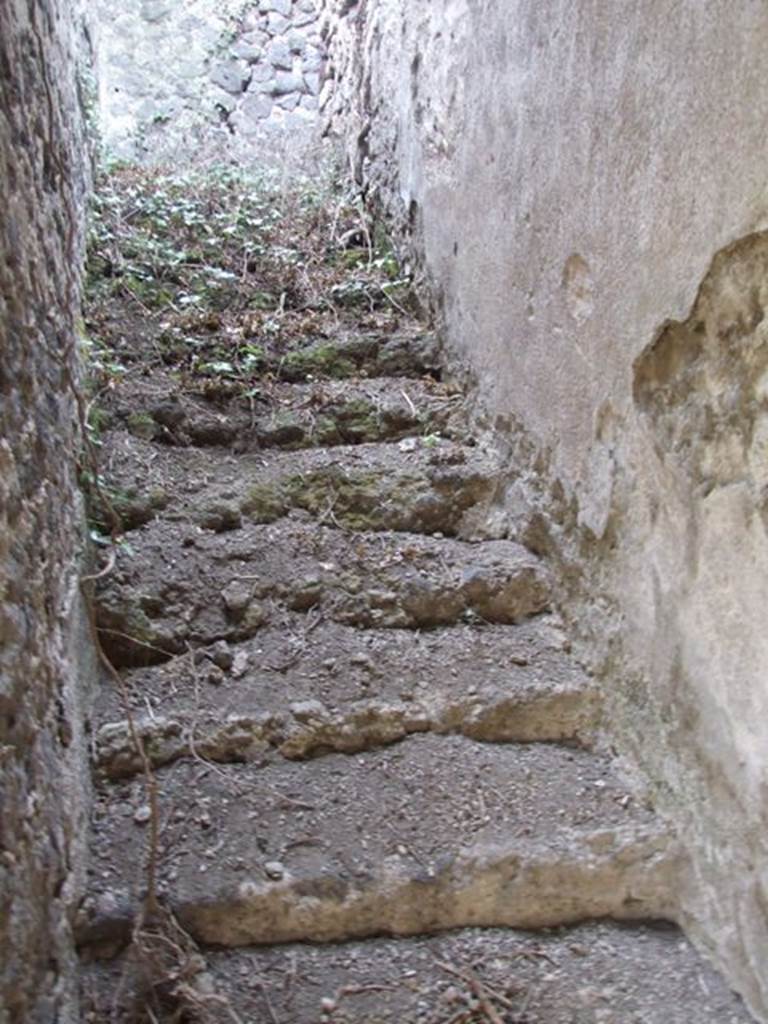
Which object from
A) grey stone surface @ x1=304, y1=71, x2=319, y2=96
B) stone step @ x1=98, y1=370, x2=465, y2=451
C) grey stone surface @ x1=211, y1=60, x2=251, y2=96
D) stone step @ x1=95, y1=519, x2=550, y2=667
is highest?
grey stone surface @ x1=211, y1=60, x2=251, y2=96

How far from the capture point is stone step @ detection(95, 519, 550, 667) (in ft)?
6.17

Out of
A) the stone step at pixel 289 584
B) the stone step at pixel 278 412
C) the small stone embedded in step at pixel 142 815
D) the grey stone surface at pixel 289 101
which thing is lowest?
the small stone embedded in step at pixel 142 815

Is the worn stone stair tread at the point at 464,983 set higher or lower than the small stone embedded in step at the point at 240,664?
lower

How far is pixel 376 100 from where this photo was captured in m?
3.76

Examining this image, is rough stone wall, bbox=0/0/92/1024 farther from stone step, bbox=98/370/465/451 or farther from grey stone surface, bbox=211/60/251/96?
grey stone surface, bbox=211/60/251/96

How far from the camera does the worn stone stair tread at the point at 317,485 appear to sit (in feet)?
7.22

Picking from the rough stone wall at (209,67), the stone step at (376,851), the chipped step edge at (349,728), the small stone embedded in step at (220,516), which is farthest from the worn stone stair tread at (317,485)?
the rough stone wall at (209,67)

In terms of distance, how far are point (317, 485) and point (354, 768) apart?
83 centimetres

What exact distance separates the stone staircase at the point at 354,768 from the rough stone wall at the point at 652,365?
0.40 feet

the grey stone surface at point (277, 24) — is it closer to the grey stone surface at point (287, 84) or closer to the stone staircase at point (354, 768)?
the grey stone surface at point (287, 84)

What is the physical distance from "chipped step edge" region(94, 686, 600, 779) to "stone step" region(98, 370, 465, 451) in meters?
0.93

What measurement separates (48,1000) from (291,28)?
569 cm

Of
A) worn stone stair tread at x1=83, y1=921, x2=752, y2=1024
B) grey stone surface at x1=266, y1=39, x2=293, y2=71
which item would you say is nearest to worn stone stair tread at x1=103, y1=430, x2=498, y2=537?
worn stone stair tread at x1=83, y1=921, x2=752, y2=1024

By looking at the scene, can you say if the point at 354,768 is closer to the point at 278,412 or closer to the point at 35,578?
the point at 35,578
